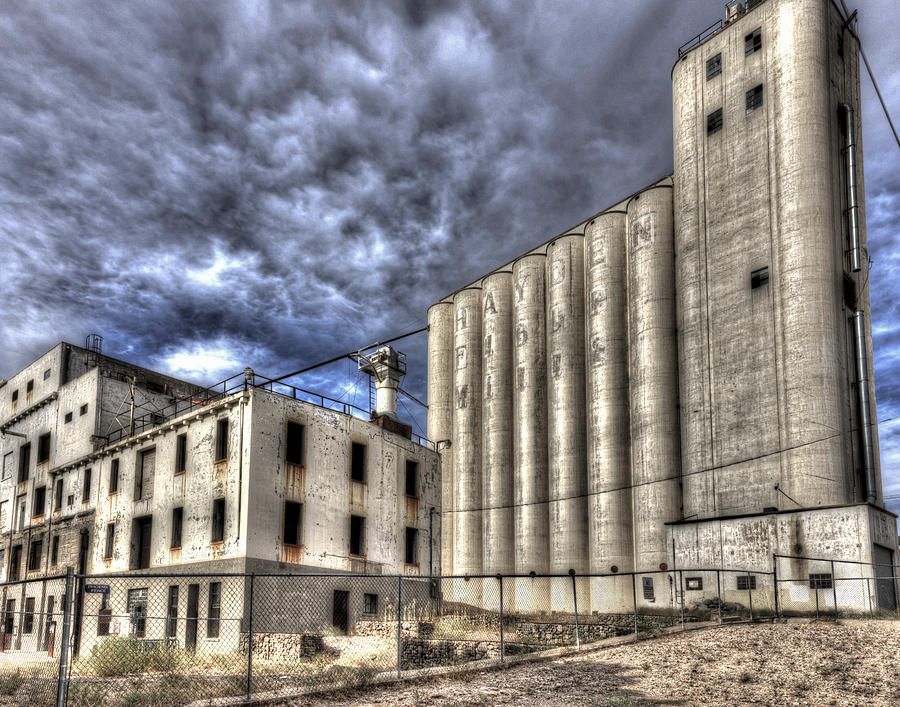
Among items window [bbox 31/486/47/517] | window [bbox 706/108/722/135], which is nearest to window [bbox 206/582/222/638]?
window [bbox 31/486/47/517]

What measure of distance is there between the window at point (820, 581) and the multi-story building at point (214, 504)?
14.5 m

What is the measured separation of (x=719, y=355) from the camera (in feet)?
116

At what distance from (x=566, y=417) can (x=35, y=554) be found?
100 ft

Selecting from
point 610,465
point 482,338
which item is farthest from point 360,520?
point 482,338

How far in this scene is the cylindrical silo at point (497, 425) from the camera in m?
45.3

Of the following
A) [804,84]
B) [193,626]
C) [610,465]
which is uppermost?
[804,84]

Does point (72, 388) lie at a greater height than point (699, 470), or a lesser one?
greater

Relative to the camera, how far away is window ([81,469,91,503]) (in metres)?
40.5

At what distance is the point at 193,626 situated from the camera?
102ft

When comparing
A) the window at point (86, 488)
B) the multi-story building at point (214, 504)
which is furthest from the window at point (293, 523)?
the window at point (86, 488)

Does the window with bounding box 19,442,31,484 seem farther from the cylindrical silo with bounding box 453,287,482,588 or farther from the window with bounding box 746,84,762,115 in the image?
the window with bounding box 746,84,762,115

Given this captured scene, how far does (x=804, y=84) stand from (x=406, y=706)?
106 ft

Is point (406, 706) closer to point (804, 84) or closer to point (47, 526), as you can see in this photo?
point (804, 84)

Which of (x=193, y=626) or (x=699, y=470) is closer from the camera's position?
(x=193, y=626)
